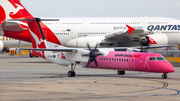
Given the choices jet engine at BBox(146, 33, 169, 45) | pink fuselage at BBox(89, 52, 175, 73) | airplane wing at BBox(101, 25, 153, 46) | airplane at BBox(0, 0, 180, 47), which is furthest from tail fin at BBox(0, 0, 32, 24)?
pink fuselage at BBox(89, 52, 175, 73)

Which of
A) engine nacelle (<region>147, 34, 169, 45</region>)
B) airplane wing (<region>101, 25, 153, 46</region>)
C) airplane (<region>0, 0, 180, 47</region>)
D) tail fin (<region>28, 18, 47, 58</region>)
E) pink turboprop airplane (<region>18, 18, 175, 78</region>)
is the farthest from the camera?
airplane (<region>0, 0, 180, 47</region>)

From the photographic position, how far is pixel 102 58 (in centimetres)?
2712

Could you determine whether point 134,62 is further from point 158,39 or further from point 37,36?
point 158,39

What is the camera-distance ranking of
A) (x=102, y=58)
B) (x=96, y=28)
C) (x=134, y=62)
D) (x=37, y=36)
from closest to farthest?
(x=134, y=62)
(x=102, y=58)
(x=37, y=36)
(x=96, y=28)

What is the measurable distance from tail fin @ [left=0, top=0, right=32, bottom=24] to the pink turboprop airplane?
1731cm

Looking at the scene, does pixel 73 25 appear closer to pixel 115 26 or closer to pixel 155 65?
pixel 115 26

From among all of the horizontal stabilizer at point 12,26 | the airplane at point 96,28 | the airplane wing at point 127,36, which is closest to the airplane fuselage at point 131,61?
the airplane wing at point 127,36

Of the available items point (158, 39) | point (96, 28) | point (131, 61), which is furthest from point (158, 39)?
point (131, 61)

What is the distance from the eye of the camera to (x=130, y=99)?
49.4 ft

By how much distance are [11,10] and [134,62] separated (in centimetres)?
2815

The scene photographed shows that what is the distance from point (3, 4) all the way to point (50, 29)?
8.25 meters

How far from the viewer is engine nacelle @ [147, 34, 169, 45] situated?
152ft

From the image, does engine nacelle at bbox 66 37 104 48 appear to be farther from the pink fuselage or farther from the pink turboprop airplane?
the pink fuselage

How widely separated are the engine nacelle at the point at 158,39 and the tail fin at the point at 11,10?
746 inches
